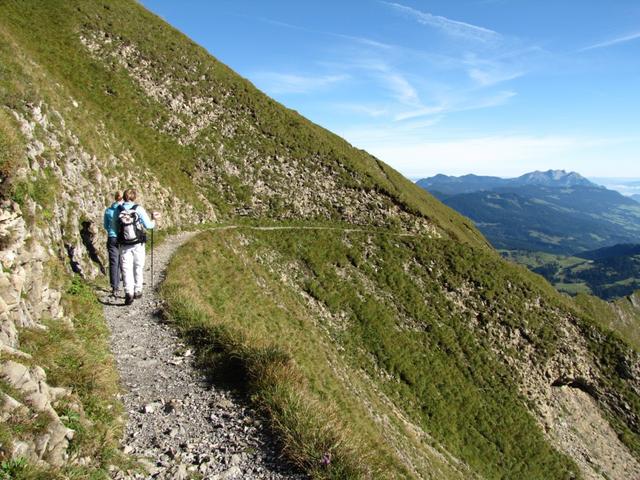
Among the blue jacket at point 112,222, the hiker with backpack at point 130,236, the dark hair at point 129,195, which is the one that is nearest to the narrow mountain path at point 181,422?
the hiker with backpack at point 130,236

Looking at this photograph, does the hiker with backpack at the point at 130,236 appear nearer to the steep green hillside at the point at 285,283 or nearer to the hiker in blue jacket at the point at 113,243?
the hiker in blue jacket at the point at 113,243

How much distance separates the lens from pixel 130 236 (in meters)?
15.4

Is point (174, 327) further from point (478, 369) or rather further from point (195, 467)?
point (478, 369)

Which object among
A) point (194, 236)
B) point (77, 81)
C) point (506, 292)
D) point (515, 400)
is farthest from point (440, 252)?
point (77, 81)

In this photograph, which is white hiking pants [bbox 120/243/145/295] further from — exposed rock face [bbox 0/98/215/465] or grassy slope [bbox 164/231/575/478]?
grassy slope [bbox 164/231/575/478]

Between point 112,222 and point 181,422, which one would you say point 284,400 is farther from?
point 112,222

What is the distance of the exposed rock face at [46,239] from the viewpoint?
23.2ft

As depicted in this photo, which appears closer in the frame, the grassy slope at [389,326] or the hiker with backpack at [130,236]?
the hiker with backpack at [130,236]

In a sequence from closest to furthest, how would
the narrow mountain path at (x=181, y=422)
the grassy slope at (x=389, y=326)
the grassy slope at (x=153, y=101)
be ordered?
the narrow mountain path at (x=181, y=422), the grassy slope at (x=389, y=326), the grassy slope at (x=153, y=101)

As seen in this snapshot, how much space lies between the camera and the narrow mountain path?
26.1 ft

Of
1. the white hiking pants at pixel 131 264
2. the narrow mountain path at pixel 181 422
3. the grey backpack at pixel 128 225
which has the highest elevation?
the grey backpack at pixel 128 225

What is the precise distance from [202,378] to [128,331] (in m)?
4.40

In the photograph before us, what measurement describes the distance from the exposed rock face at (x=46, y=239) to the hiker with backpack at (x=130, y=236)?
8.25 ft

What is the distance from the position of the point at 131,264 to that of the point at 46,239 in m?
3.55
